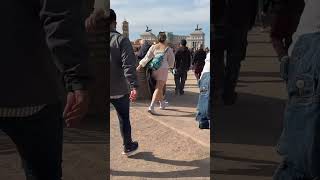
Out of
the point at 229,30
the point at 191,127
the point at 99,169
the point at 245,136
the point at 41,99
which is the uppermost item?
the point at 229,30

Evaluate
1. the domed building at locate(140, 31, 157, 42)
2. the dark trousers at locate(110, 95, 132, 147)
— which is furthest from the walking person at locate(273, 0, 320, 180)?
the domed building at locate(140, 31, 157, 42)

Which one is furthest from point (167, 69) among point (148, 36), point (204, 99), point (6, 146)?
point (148, 36)

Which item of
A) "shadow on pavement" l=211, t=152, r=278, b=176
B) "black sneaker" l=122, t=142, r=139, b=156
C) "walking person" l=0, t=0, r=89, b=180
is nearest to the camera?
"walking person" l=0, t=0, r=89, b=180

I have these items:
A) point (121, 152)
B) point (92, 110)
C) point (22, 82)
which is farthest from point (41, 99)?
point (121, 152)

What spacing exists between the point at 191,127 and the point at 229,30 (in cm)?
405

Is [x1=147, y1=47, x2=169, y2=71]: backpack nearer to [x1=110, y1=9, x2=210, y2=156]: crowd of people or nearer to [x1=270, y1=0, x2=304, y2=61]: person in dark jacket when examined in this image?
[x1=110, y1=9, x2=210, y2=156]: crowd of people

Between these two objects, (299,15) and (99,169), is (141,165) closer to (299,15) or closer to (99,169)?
(99,169)

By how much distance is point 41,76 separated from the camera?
227 centimetres

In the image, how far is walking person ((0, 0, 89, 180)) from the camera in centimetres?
204

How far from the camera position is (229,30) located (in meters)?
3.02

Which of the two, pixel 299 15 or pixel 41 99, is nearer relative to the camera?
pixel 41 99

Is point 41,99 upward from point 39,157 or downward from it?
upward

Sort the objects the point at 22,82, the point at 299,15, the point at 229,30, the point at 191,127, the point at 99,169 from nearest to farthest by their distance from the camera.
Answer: the point at 22,82 < the point at 299,15 < the point at 229,30 < the point at 99,169 < the point at 191,127

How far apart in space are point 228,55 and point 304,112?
1.14 metres
